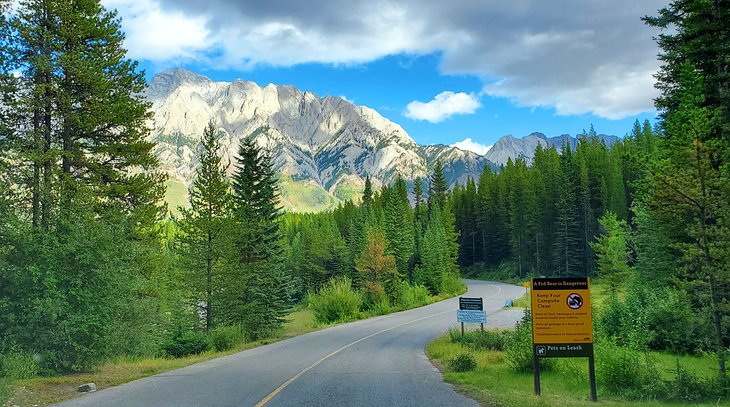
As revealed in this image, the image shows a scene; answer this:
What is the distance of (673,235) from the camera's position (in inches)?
882

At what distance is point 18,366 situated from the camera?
12789 mm

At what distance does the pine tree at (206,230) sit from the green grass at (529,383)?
1298cm

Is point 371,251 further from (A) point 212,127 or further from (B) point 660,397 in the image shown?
(B) point 660,397

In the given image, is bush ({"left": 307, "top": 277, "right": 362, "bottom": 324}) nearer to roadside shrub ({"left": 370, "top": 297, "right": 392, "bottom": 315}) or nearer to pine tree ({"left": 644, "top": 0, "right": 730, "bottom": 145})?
roadside shrub ({"left": 370, "top": 297, "right": 392, "bottom": 315})

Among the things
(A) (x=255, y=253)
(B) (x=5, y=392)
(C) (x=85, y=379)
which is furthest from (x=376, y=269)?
(B) (x=5, y=392)

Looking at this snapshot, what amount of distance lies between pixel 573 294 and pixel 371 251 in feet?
132

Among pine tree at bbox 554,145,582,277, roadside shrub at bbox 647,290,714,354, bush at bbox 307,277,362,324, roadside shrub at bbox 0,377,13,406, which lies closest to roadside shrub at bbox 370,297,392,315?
bush at bbox 307,277,362,324

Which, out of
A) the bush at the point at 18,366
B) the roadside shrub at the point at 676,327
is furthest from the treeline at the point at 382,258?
the bush at the point at 18,366

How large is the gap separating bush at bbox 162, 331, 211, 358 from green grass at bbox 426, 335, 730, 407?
955 centimetres

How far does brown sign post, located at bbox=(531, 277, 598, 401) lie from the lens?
10.4 metres

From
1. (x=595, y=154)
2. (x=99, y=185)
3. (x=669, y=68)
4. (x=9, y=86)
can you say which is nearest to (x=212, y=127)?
(x=99, y=185)

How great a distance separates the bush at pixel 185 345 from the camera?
65.4 ft

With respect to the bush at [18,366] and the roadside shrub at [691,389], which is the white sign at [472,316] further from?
the bush at [18,366]

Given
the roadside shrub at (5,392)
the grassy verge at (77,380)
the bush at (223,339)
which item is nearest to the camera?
the roadside shrub at (5,392)
